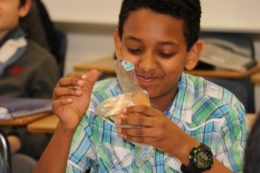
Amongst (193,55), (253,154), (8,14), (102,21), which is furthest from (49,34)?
(253,154)

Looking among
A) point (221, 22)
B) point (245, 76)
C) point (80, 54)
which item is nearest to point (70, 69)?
point (80, 54)

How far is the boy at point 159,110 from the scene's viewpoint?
1.35m

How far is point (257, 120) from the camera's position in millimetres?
642

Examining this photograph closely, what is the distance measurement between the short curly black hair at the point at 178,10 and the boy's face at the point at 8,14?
1.17 meters

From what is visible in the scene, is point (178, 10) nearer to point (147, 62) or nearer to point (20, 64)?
point (147, 62)

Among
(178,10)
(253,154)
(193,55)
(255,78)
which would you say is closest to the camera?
(253,154)

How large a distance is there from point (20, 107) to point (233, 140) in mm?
1013

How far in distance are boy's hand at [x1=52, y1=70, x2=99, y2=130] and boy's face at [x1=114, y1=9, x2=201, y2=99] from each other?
12cm

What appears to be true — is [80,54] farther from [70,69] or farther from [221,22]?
[221,22]

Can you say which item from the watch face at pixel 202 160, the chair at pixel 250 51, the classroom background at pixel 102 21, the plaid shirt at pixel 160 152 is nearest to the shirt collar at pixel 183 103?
the plaid shirt at pixel 160 152

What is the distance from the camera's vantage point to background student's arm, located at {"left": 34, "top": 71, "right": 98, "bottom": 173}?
135 centimetres

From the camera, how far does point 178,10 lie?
1.45 metres

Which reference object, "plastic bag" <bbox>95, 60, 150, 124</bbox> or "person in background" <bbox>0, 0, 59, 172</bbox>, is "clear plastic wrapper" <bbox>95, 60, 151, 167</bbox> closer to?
"plastic bag" <bbox>95, 60, 150, 124</bbox>

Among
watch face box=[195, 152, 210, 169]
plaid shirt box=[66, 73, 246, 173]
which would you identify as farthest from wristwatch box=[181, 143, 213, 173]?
plaid shirt box=[66, 73, 246, 173]
